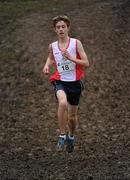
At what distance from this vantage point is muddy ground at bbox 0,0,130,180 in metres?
13.0

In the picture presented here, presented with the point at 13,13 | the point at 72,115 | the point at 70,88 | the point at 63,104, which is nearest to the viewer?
the point at 63,104

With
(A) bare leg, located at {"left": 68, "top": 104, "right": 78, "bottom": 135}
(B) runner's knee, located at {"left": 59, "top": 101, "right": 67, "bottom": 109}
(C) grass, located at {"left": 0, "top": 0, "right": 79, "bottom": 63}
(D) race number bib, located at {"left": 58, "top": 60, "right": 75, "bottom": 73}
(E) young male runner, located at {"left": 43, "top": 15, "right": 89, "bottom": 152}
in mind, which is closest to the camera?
(B) runner's knee, located at {"left": 59, "top": 101, "right": 67, "bottom": 109}

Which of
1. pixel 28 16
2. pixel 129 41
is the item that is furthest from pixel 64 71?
pixel 28 16

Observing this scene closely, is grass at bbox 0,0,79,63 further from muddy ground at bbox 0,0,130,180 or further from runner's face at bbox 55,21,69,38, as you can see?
runner's face at bbox 55,21,69,38

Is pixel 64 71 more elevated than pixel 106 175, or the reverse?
pixel 64 71

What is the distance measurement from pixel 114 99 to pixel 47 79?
211cm

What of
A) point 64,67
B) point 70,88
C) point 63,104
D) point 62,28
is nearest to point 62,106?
point 63,104

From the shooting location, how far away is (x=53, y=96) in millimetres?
16281

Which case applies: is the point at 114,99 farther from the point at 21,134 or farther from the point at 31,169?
the point at 31,169

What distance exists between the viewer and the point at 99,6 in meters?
21.2

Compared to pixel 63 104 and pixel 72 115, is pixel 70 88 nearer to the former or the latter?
pixel 63 104

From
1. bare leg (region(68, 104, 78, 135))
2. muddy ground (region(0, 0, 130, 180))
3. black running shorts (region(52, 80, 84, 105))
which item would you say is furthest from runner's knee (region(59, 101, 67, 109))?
muddy ground (region(0, 0, 130, 180))

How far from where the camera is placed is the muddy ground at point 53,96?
1295cm

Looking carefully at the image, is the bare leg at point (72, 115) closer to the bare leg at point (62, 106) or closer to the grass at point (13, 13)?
the bare leg at point (62, 106)
